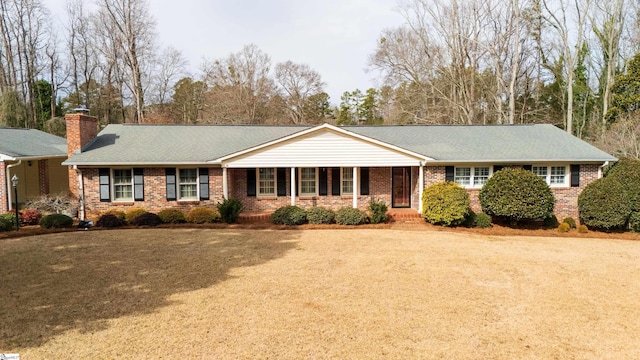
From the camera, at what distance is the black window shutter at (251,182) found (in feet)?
57.4

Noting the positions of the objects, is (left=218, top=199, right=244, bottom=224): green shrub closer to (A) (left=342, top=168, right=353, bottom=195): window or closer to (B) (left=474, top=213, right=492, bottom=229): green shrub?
(A) (left=342, top=168, right=353, bottom=195): window

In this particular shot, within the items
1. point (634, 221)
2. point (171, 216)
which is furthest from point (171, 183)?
point (634, 221)

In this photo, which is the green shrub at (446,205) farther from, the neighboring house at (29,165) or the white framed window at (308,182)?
the neighboring house at (29,165)

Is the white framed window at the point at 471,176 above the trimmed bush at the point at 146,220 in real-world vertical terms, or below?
above

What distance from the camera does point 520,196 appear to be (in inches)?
583

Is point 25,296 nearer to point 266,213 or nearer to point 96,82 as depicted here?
point 266,213

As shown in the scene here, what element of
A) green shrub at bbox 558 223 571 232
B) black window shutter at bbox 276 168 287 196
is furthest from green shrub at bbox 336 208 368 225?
green shrub at bbox 558 223 571 232

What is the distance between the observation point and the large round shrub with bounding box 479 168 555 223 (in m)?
14.8

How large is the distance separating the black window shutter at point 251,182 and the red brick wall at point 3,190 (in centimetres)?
1029

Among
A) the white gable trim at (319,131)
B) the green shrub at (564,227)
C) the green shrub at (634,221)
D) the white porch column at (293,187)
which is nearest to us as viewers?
the green shrub at (634,221)

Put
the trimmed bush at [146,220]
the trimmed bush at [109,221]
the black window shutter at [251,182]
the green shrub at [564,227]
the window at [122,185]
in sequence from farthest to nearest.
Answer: the black window shutter at [251,182] < the window at [122,185] < the trimmed bush at [146,220] < the green shrub at [564,227] < the trimmed bush at [109,221]

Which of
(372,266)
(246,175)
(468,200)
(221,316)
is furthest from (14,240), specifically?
(468,200)

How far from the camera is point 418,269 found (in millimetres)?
9719

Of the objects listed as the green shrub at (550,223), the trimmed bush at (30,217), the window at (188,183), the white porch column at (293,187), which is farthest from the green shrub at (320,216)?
the trimmed bush at (30,217)
